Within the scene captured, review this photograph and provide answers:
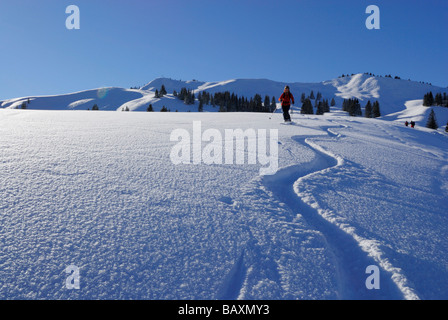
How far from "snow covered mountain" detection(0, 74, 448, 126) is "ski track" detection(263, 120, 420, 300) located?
8105cm

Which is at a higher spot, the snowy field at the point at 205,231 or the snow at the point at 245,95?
the snow at the point at 245,95

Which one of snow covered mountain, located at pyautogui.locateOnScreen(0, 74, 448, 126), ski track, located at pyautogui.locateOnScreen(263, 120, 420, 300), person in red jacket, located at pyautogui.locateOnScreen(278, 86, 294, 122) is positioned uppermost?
snow covered mountain, located at pyautogui.locateOnScreen(0, 74, 448, 126)

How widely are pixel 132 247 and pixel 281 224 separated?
58.6 inches

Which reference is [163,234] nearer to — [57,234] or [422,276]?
[57,234]

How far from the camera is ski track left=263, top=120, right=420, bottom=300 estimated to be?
200 cm

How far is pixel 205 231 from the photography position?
2352 millimetres

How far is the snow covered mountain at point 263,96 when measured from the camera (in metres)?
89.7

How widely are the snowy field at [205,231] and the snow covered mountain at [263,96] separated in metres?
80.7

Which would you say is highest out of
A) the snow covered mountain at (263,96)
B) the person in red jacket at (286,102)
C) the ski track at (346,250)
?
the snow covered mountain at (263,96)

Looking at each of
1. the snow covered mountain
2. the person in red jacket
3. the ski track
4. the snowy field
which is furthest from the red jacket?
the snow covered mountain

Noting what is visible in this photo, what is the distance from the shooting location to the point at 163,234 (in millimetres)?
2242

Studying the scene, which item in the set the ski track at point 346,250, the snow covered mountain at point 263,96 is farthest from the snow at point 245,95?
the ski track at point 346,250

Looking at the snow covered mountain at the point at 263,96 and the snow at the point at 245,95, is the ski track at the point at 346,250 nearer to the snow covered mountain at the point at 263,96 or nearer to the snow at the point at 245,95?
the snow at the point at 245,95

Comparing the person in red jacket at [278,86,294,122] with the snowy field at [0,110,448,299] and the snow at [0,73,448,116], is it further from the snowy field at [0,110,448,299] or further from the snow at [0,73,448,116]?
the snow at [0,73,448,116]
